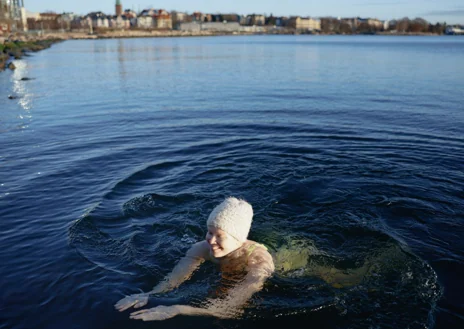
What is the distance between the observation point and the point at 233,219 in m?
5.55

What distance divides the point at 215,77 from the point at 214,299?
2860 centimetres

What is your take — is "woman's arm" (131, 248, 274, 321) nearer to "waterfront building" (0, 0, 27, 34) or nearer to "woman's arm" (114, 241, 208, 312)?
"woman's arm" (114, 241, 208, 312)

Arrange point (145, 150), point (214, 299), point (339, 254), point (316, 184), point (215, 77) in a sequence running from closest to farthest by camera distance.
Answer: point (214, 299) < point (339, 254) < point (316, 184) < point (145, 150) < point (215, 77)

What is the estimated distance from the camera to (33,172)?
11.1 meters

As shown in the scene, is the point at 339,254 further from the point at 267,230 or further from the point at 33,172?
the point at 33,172

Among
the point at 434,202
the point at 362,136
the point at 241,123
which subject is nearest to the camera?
the point at 434,202

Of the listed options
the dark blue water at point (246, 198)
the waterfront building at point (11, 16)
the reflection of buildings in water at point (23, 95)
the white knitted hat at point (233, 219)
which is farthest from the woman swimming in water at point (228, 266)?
the waterfront building at point (11, 16)

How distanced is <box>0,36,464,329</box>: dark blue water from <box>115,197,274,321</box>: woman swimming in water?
6.4 inches

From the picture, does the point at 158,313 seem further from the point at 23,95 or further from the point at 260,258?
the point at 23,95

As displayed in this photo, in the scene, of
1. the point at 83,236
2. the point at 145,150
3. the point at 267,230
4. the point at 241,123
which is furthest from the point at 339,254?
the point at 241,123

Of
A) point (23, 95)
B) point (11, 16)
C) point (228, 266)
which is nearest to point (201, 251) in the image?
point (228, 266)

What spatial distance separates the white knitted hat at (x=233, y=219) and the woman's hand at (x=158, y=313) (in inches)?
45.9

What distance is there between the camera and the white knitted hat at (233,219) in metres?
5.53

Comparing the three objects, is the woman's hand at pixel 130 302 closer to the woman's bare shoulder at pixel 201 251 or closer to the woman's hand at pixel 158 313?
the woman's hand at pixel 158 313
